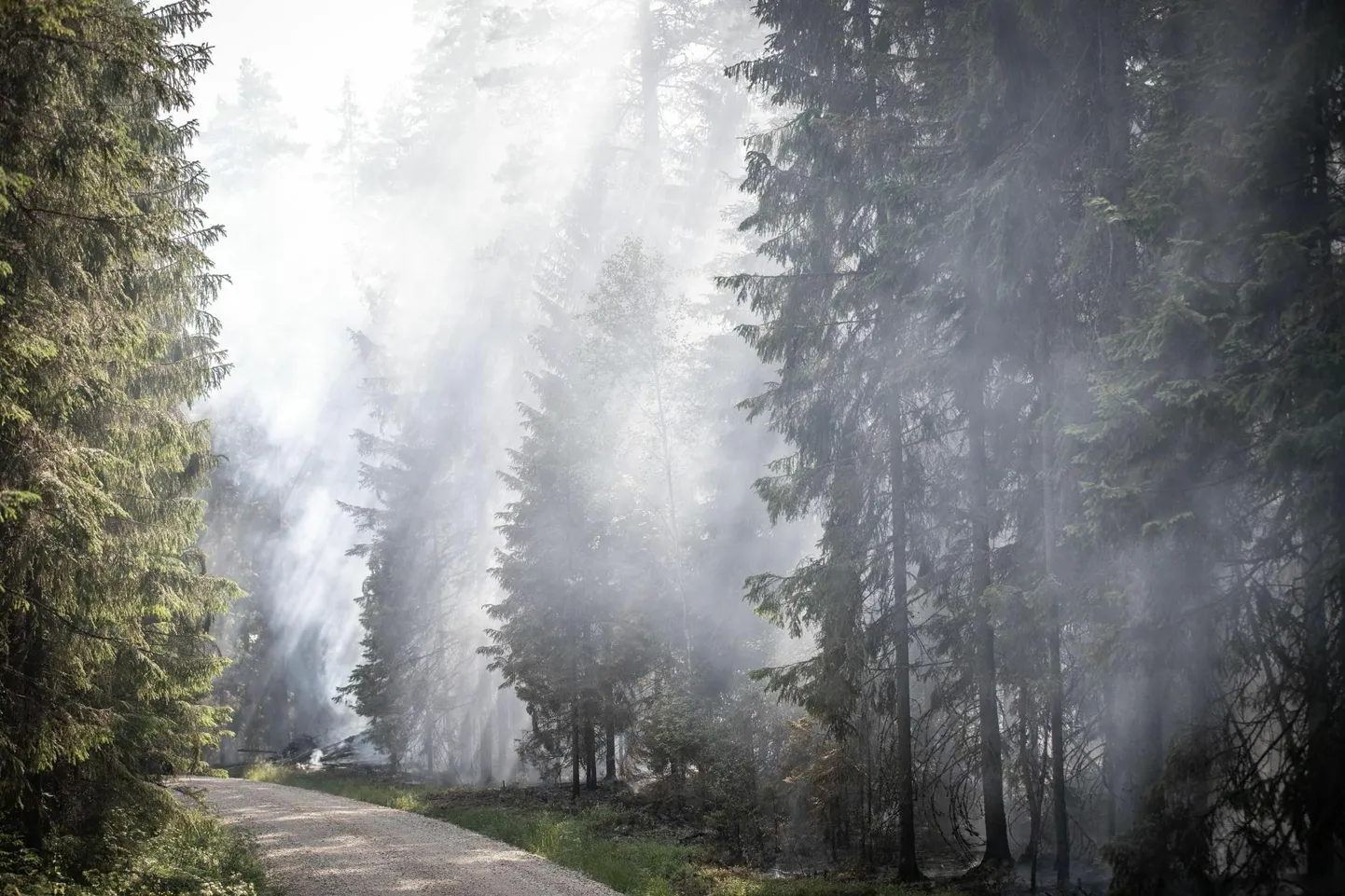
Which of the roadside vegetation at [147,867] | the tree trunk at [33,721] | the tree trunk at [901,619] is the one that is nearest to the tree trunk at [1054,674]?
the tree trunk at [901,619]

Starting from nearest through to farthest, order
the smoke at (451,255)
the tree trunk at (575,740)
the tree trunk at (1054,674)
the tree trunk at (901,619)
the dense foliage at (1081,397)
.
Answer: the dense foliage at (1081,397) < the tree trunk at (1054,674) < the tree trunk at (901,619) < the tree trunk at (575,740) < the smoke at (451,255)

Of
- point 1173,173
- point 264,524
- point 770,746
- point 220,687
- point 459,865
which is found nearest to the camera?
point 1173,173

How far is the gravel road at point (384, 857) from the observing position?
40.3ft

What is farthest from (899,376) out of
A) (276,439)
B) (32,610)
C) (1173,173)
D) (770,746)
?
(276,439)

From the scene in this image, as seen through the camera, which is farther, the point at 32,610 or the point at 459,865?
the point at 459,865

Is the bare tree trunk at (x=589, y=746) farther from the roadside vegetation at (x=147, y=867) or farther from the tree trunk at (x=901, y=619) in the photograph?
the tree trunk at (x=901, y=619)

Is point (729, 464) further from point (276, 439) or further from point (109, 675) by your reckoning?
point (276, 439)

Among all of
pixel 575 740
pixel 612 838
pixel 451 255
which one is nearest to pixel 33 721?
pixel 612 838

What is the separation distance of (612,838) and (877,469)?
884 cm

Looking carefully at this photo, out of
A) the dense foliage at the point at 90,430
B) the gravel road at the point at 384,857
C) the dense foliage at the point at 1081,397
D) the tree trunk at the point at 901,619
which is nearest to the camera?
the dense foliage at the point at 1081,397

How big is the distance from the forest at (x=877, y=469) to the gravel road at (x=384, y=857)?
1346 millimetres

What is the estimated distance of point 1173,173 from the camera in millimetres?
8539

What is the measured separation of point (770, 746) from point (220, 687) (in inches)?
1189

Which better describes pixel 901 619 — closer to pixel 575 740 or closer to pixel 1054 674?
pixel 1054 674
